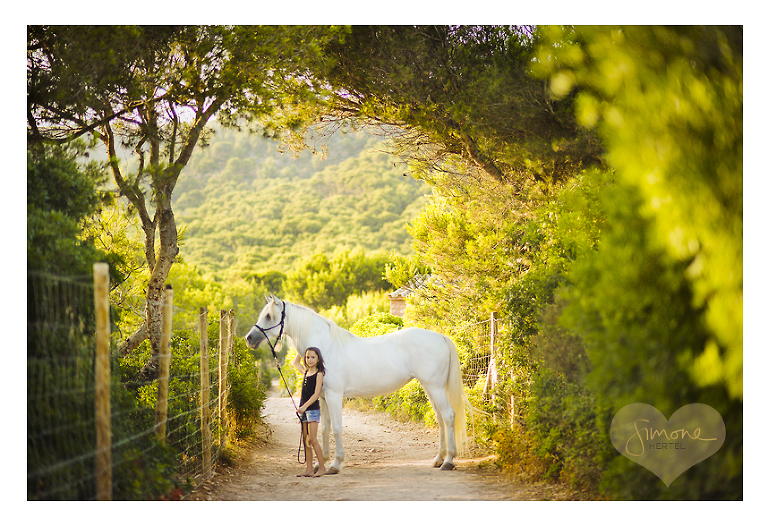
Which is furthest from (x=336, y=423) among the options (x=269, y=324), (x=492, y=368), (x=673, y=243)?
(x=673, y=243)

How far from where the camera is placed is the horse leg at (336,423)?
6578 mm

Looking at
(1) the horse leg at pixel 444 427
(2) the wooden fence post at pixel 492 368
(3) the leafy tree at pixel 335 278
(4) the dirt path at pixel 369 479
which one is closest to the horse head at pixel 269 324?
(4) the dirt path at pixel 369 479

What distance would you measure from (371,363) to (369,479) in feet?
4.24

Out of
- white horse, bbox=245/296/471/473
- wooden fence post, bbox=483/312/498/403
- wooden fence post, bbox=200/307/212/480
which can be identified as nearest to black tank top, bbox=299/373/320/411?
white horse, bbox=245/296/471/473

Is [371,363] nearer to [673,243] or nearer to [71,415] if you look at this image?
[71,415]

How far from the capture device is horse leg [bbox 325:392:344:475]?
6578 millimetres

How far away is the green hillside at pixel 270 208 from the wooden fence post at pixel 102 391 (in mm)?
48169

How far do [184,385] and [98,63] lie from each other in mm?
3537

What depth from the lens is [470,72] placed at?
23.6 ft

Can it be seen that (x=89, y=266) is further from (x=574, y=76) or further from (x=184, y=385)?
(x=574, y=76)

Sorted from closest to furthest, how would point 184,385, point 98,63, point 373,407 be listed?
point 98,63 < point 184,385 < point 373,407

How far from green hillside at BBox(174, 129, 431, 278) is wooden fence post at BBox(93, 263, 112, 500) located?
4817 centimetres

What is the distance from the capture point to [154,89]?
6504 mm
